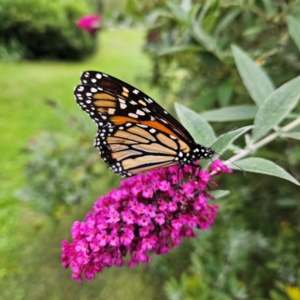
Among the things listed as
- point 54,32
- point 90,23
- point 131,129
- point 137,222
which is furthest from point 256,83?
point 54,32

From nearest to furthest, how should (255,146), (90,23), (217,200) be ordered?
(255,146) → (217,200) → (90,23)

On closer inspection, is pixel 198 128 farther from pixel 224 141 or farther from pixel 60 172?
pixel 60 172

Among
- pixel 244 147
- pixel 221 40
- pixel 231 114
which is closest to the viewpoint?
pixel 231 114

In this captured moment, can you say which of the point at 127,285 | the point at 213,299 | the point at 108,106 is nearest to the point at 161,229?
the point at 108,106

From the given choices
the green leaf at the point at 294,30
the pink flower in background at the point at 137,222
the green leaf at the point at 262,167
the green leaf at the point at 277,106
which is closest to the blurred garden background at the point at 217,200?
the green leaf at the point at 294,30

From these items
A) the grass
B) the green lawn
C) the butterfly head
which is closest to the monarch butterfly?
the butterfly head

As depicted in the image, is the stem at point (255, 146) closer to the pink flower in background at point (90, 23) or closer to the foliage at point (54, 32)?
the pink flower in background at point (90, 23)

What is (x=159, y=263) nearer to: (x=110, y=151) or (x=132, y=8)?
(x=110, y=151)

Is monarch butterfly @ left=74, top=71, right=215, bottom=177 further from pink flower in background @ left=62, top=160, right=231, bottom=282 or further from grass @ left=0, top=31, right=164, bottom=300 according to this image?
grass @ left=0, top=31, right=164, bottom=300
